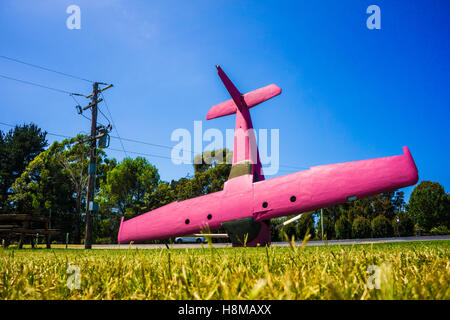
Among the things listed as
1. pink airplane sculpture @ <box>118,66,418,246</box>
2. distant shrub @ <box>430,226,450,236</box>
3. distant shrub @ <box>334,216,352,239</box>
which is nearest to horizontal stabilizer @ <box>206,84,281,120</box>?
pink airplane sculpture @ <box>118,66,418,246</box>

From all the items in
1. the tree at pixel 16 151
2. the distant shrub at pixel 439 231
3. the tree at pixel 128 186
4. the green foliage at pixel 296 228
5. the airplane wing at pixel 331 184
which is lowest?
the distant shrub at pixel 439 231

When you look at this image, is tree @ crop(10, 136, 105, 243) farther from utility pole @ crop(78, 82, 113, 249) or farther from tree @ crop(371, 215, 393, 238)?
tree @ crop(371, 215, 393, 238)

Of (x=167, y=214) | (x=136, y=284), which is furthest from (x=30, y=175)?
(x=136, y=284)

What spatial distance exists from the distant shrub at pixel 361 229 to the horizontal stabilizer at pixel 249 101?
93.5 ft

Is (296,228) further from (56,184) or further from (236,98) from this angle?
(56,184)

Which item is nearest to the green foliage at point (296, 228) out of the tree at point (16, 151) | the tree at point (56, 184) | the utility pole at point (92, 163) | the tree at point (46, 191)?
the utility pole at point (92, 163)

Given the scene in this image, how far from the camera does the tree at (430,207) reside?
125 feet

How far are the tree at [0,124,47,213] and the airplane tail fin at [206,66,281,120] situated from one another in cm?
4266

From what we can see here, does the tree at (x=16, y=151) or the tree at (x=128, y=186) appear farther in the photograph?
the tree at (x=16, y=151)

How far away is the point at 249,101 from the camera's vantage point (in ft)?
32.9

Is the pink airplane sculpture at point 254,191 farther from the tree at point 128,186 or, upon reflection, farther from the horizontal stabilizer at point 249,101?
the tree at point 128,186

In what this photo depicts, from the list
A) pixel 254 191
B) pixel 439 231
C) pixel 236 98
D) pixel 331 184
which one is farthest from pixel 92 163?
pixel 439 231
